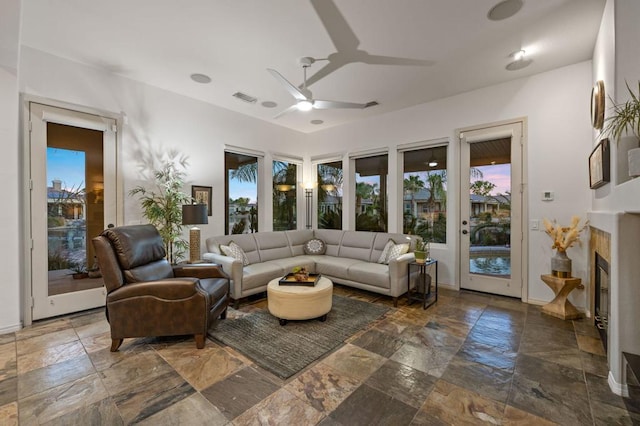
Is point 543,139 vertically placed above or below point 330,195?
above

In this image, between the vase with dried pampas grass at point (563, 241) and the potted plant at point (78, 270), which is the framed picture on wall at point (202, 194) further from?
the vase with dried pampas grass at point (563, 241)

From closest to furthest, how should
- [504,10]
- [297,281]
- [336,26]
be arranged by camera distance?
[504,10] → [336,26] → [297,281]

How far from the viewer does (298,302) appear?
119 inches

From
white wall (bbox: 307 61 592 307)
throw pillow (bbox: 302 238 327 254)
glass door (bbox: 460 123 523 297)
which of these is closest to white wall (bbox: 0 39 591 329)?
white wall (bbox: 307 61 592 307)

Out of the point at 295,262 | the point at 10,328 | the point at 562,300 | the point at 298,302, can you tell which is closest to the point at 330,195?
the point at 295,262

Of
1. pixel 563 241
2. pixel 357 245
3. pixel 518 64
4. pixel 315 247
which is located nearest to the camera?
pixel 563 241

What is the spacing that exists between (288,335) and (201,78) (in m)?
3.56

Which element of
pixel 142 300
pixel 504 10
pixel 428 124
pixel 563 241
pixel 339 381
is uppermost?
pixel 504 10

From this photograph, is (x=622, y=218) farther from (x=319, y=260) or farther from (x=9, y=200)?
(x=9, y=200)

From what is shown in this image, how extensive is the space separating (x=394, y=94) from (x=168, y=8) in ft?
10.4

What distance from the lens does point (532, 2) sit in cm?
240

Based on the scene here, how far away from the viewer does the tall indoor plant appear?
12.8ft

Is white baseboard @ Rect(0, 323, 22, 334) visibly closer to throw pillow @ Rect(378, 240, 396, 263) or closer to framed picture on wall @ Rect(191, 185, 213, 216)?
framed picture on wall @ Rect(191, 185, 213, 216)

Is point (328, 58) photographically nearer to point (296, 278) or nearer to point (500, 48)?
point (500, 48)
